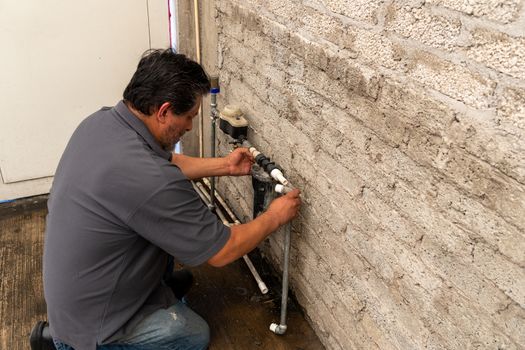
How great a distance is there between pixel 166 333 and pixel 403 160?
3.75 feet

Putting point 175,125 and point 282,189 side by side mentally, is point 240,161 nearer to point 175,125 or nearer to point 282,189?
point 282,189

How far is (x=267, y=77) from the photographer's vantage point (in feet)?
6.64

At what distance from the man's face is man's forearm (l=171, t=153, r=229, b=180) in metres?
0.51

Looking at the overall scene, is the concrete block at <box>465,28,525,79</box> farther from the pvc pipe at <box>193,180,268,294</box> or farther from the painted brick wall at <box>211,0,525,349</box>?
the pvc pipe at <box>193,180,268,294</box>

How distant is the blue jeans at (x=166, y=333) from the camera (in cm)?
170

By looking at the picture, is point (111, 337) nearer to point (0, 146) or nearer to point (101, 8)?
point (0, 146)

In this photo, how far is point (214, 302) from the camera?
7.35 feet

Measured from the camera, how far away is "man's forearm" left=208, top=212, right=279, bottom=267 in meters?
1.56

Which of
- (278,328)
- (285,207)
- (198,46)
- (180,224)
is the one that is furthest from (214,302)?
(198,46)

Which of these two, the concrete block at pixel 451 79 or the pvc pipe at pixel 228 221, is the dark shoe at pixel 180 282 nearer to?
the pvc pipe at pixel 228 221

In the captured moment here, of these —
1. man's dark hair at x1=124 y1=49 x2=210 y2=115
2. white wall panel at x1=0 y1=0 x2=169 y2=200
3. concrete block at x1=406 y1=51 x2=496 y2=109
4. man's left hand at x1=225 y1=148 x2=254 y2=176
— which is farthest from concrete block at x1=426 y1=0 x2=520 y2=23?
white wall panel at x1=0 y1=0 x2=169 y2=200

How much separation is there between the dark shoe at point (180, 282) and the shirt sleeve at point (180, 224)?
72 cm

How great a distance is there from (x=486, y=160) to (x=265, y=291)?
147 cm

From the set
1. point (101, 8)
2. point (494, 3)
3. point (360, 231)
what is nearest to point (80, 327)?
point (360, 231)
